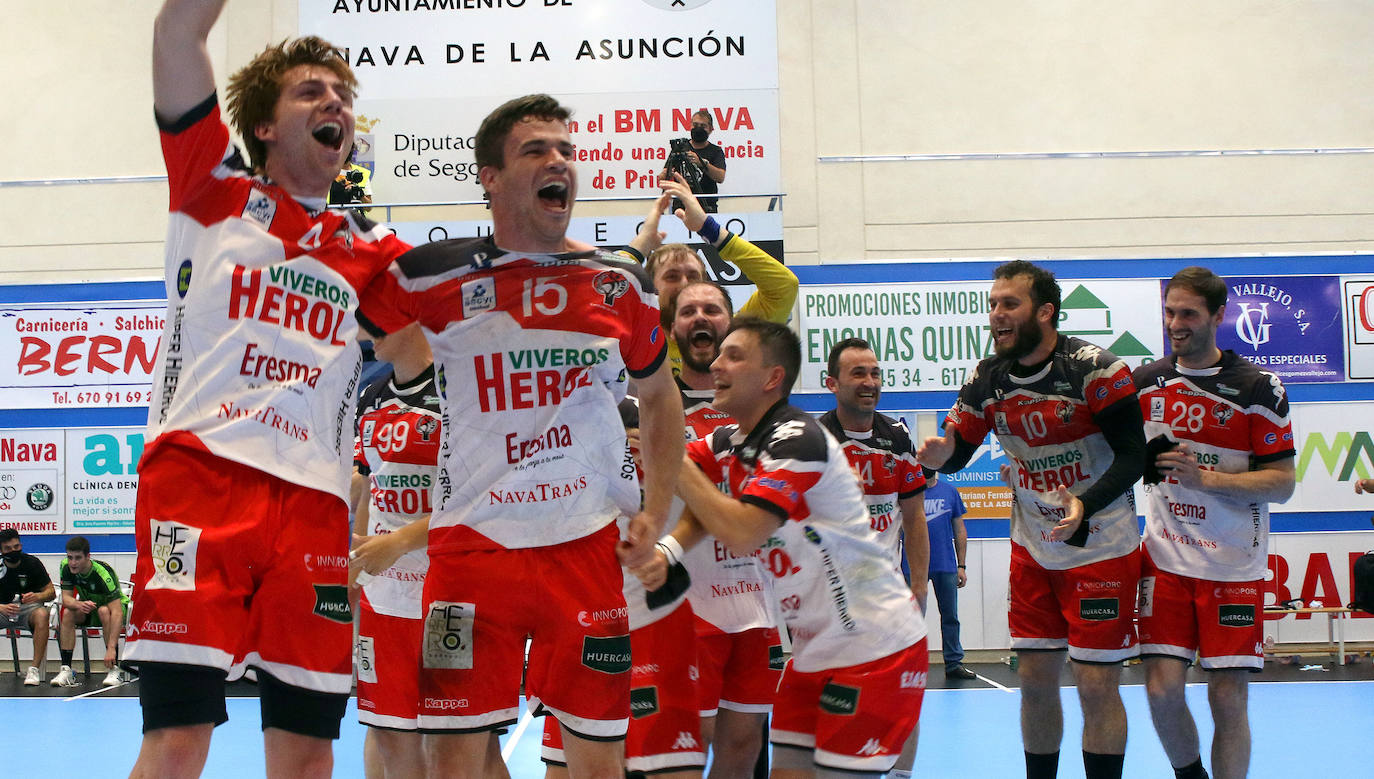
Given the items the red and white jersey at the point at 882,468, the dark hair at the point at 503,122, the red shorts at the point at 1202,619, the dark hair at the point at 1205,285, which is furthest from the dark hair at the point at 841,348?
the dark hair at the point at 503,122

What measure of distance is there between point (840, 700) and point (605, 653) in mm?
1009

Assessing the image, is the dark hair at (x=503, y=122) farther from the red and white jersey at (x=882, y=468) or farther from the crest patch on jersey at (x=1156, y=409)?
the crest patch on jersey at (x=1156, y=409)

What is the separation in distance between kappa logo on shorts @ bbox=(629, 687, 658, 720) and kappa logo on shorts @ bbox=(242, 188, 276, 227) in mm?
1996

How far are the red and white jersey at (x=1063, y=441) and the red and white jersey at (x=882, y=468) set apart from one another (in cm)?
82

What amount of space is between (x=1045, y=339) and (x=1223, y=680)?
1.71 meters

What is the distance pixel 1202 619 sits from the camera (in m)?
5.02

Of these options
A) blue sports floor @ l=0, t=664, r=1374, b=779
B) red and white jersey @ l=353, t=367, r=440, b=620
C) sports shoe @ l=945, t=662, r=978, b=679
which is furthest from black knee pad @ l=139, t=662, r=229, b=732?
sports shoe @ l=945, t=662, r=978, b=679

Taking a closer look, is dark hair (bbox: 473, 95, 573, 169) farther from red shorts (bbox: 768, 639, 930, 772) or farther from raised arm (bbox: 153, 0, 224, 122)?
red shorts (bbox: 768, 639, 930, 772)

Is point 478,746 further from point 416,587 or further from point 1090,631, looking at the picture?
point 1090,631

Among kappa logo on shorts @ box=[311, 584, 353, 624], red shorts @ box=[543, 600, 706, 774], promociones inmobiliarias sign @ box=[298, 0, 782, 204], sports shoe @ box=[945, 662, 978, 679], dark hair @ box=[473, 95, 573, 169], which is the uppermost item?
promociones inmobiliarias sign @ box=[298, 0, 782, 204]

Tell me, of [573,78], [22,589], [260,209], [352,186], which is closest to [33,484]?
[22,589]

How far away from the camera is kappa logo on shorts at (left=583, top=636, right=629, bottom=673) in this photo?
2.73 m

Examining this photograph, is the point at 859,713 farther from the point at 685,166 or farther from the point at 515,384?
the point at 685,166

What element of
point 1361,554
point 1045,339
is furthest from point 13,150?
point 1361,554
